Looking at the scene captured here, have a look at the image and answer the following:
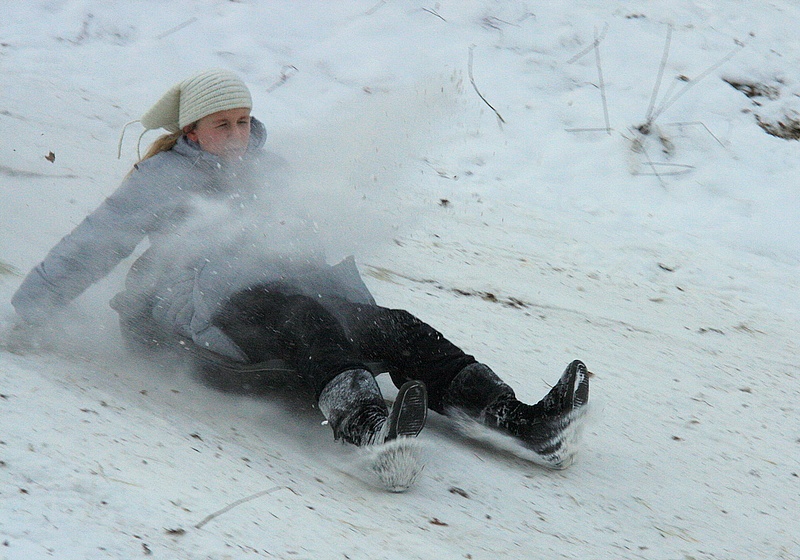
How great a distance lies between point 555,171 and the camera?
4582mm

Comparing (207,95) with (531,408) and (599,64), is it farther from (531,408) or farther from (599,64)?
(599,64)

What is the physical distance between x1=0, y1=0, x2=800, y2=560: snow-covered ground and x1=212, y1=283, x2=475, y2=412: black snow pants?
0.16 meters

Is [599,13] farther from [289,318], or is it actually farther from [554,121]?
[289,318]

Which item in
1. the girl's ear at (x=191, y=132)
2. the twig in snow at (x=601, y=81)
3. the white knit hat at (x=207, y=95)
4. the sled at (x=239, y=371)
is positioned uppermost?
the twig in snow at (x=601, y=81)

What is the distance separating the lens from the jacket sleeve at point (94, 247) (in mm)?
2148

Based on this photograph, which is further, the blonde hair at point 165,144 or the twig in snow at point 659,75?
the twig in snow at point 659,75

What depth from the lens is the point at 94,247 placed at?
85.5 inches

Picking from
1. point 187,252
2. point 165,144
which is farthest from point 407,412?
point 165,144

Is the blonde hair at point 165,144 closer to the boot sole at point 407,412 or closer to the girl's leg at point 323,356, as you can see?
the girl's leg at point 323,356

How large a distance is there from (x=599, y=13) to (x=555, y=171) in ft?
6.50

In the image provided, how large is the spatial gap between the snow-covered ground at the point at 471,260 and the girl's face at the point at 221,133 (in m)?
0.33

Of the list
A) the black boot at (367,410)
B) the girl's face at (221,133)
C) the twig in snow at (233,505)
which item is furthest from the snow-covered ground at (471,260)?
the girl's face at (221,133)

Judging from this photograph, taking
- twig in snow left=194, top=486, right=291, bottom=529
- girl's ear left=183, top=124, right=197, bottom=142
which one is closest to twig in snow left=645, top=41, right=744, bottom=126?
girl's ear left=183, top=124, right=197, bottom=142

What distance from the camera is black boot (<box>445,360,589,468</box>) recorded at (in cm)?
191
